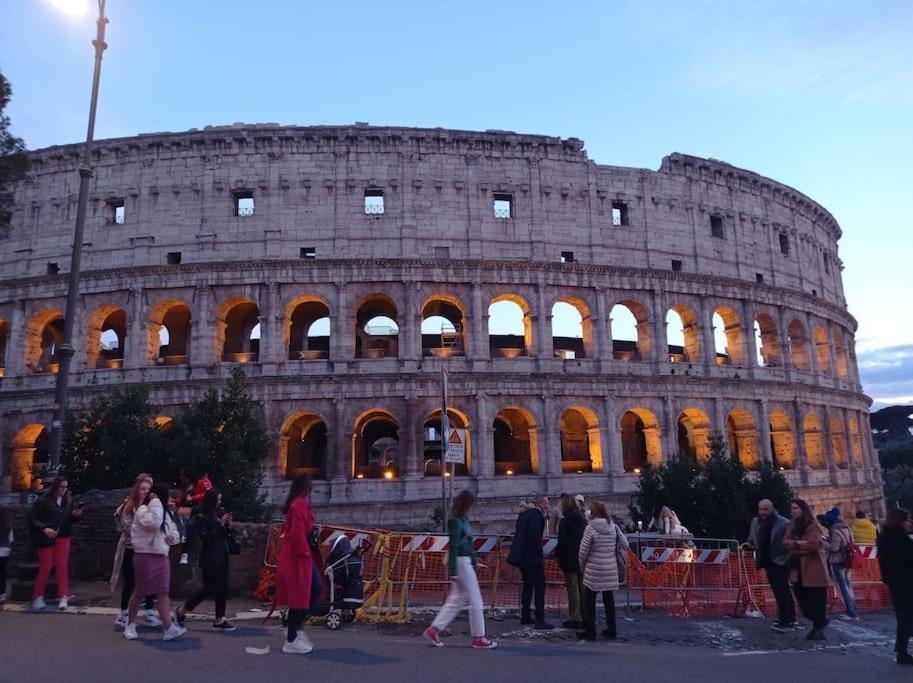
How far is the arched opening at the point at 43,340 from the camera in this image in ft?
83.6

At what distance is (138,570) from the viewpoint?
696 centimetres

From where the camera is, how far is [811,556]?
8.27m

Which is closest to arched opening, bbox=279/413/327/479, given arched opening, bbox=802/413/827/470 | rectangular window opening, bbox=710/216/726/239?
rectangular window opening, bbox=710/216/726/239

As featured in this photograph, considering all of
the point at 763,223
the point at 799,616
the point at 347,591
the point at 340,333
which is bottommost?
the point at 799,616

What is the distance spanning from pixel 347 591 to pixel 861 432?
33.2 m

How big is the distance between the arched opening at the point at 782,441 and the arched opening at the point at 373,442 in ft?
54.9

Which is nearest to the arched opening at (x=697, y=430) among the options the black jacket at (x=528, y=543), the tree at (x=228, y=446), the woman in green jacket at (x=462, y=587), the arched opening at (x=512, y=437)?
the arched opening at (x=512, y=437)

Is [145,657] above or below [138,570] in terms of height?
below

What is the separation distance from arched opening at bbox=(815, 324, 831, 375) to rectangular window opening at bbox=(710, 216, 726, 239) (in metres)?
7.45

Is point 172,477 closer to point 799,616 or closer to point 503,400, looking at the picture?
point 503,400

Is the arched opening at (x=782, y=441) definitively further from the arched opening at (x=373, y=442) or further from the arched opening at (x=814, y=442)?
the arched opening at (x=373, y=442)

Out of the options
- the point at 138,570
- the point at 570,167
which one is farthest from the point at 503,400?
the point at 138,570

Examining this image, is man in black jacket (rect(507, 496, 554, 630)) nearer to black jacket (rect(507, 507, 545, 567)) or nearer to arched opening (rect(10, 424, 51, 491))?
black jacket (rect(507, 507, 545, 567))

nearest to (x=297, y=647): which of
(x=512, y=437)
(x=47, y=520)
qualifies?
(x=47, y=520)
